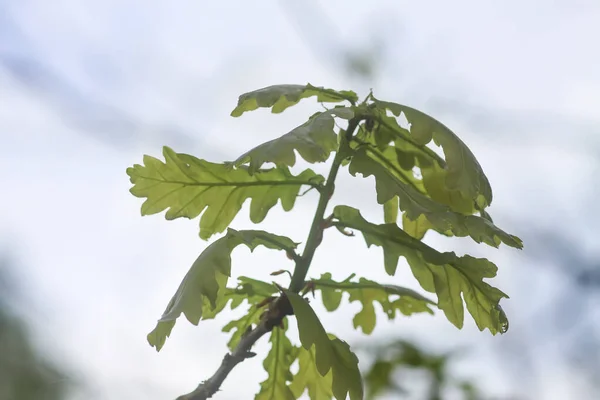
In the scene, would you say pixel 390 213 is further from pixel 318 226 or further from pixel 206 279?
pixel 206 279

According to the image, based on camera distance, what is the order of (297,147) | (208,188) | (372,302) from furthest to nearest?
(372,302), (208,188), (297,147)

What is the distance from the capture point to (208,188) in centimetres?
60

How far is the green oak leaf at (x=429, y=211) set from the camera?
51cm

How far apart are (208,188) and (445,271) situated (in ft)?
0.78

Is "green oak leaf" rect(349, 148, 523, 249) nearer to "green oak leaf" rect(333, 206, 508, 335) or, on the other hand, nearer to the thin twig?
"green oak leaf" rect(333, 206, 508, 335)

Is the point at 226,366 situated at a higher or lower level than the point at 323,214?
lower

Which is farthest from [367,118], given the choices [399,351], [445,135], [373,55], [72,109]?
[72,109]

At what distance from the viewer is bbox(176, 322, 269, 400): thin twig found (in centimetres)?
52

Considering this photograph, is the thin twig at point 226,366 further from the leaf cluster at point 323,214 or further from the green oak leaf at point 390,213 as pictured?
the green oak leaf at point 390,213

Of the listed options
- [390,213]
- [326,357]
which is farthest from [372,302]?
[326,357]

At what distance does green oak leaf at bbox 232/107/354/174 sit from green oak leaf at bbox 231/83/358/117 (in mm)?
61

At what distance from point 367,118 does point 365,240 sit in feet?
0.37

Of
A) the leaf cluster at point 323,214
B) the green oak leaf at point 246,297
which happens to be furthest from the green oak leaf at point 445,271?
the green oak leaf at point 246,297

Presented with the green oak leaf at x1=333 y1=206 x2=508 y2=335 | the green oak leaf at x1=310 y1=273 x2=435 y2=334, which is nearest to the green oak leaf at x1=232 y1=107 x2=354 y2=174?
the green oak leaf at x1=333 y1=206 x2=508 y2=335
